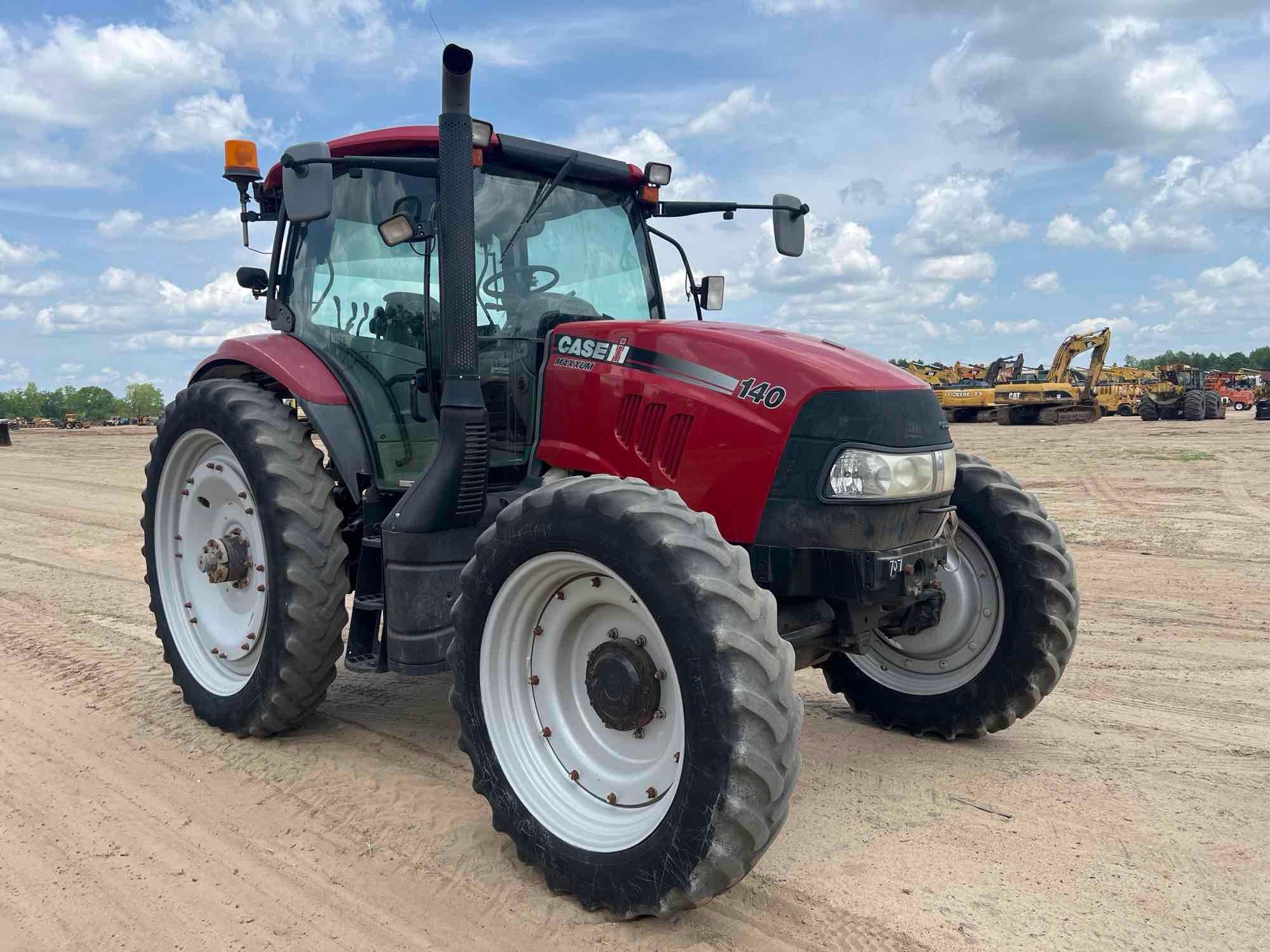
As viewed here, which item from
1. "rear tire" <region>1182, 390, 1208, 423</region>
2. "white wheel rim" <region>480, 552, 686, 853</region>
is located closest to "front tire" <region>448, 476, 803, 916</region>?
"white wheel rim" <region>480, 552, 686, 853</region>

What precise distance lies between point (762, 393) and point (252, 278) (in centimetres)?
303

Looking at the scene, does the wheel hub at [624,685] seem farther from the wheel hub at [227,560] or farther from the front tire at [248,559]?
the wheel hub at [227,560]

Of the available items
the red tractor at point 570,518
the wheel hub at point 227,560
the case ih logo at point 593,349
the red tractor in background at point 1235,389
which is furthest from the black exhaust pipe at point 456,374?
the red tractor in background at point 1235,389

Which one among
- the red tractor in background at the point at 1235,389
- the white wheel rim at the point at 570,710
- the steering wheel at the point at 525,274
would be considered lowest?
the white wheel rim at the point at 570,710

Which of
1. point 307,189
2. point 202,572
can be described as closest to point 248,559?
point 202,572

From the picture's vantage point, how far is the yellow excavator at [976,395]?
97.8ft

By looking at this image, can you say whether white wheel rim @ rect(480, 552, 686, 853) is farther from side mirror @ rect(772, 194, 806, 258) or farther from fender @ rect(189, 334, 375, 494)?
side mirror @ rect(772, 194, 806, 258)

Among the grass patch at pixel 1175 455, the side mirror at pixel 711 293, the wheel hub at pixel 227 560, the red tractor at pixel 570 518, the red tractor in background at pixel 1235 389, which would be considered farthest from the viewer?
the red tractor in background at pixel 1235 389

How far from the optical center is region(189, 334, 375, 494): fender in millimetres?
4074

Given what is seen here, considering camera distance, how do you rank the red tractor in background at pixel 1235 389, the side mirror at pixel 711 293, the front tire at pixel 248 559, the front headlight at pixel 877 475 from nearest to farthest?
the front headlight at pixel 877 475
the front tire at pixel 248 559
the side mirror at pixel 711 293
the red tractor in background at pixel 1235 389

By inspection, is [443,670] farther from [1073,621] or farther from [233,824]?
[1073,621]

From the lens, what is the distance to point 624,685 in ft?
9.70

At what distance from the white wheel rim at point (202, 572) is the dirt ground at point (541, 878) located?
12.9 inches

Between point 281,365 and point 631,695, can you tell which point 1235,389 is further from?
point 631,695
